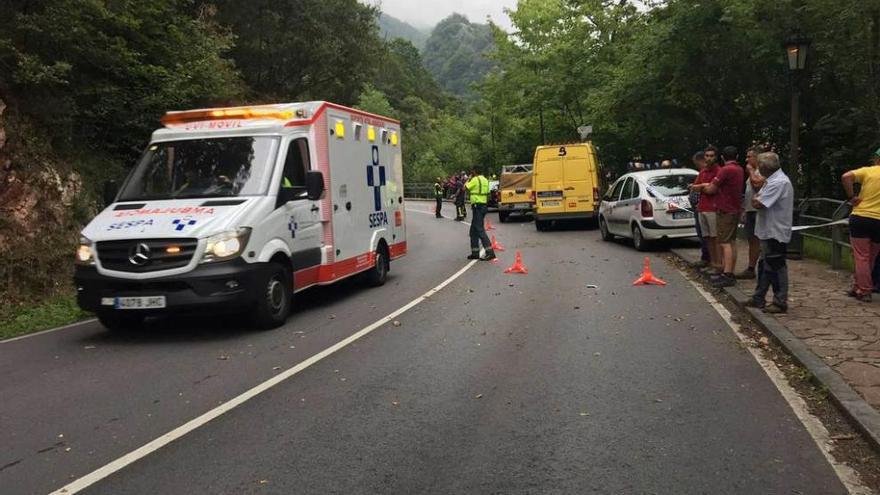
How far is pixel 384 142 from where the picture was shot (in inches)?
470

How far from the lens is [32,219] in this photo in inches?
484

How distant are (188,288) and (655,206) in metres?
10.2

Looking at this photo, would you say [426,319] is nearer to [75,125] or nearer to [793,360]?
[793,360]

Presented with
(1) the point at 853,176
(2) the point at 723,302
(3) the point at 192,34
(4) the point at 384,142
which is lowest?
(2) the point at 723,302

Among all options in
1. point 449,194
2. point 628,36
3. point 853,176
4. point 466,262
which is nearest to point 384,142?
point 466,262

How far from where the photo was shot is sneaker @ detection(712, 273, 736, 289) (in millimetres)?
9980

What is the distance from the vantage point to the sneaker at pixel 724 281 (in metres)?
9.98

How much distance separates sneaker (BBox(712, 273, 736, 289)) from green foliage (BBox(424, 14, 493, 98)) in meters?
93.9

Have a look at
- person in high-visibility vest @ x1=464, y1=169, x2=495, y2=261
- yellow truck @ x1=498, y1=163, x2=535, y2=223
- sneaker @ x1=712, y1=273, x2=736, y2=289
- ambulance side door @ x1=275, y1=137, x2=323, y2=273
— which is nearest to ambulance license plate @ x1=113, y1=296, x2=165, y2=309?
ambulance side door @ x1=275, y1=137, x2=323, y2=273

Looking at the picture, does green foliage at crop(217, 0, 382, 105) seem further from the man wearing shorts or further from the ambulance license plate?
the ambulance license plate

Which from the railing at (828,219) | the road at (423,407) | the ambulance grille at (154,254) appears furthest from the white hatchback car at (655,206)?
the ambulance grille at (154,254)

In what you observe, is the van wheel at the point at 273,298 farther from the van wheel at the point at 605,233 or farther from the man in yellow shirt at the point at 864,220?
the van wheel at the point at 605,233

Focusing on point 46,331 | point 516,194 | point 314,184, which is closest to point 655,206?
point 314,184

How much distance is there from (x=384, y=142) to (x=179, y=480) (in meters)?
8.49
